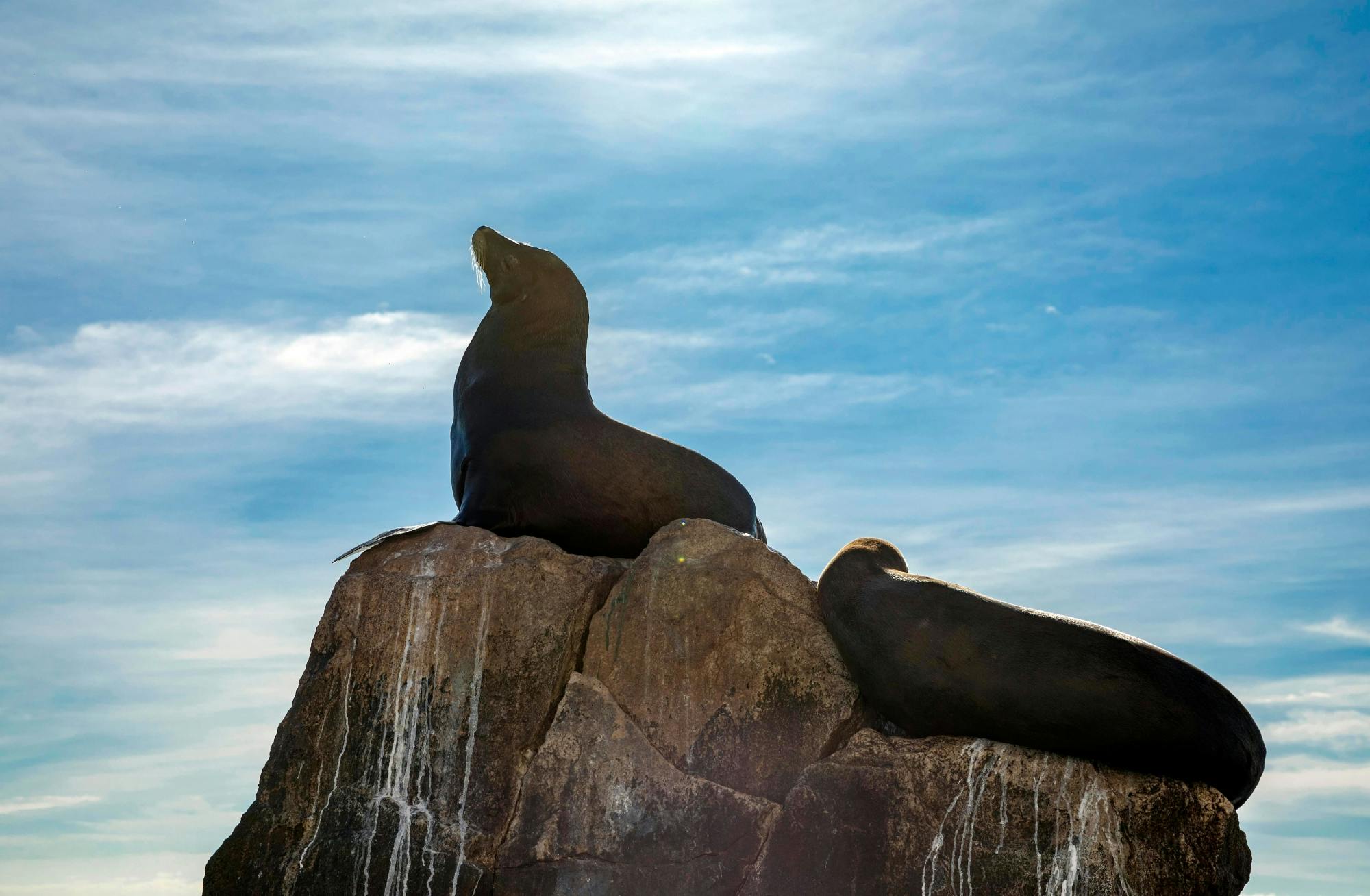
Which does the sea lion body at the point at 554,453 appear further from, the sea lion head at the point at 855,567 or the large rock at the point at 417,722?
the sea lion head at the point at 855,567

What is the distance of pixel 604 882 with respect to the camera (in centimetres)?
736

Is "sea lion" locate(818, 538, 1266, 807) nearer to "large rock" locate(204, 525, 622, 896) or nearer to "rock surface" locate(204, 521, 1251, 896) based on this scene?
"rock surface" locate(204, 521, 1251, 896)

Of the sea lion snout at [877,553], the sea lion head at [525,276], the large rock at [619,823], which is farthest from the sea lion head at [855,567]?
the sea lion head at [525,276]

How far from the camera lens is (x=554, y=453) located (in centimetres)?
915

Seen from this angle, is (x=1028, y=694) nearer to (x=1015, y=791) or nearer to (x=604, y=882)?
(x=1015, y=791)

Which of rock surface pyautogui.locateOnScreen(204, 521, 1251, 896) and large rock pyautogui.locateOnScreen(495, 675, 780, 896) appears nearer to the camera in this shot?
rock surface pyautogui.locateOnScreen(204, 521, 1251, 896)

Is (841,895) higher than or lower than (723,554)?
lower

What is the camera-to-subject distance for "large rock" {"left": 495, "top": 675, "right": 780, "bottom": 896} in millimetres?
7293

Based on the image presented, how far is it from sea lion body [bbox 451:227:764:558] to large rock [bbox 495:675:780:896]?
1.70 metres

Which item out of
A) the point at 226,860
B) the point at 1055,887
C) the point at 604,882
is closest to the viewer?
the point at 1055,887

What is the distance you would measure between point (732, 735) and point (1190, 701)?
2371 millimetres

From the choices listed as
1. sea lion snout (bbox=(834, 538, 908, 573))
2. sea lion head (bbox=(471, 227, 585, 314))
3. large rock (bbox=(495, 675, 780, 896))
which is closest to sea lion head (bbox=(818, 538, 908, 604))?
sea lion snout (bbox=(834, 538, 908, 573))

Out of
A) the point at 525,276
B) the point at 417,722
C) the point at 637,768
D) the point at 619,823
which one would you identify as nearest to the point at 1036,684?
the point at 637,768

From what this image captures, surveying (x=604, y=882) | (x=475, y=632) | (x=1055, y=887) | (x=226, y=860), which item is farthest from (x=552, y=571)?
(x=1055, y=887)
